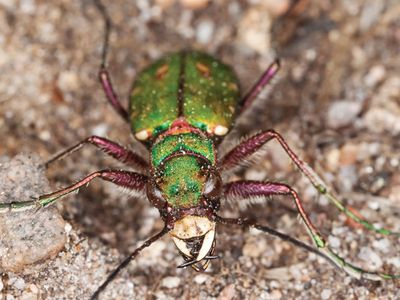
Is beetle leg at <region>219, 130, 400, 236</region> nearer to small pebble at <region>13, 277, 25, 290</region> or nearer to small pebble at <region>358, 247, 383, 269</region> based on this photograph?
small pebble at <region>358, 247, 383, 269</region>

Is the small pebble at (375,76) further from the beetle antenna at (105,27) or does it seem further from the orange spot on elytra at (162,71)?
the beetle antenna at (105,27)

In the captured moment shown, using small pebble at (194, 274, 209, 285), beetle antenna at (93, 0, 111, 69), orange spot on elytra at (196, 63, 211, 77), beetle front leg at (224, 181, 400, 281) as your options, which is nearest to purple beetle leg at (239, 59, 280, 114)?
orange spot on elytra at (196, 63, 211, 77)

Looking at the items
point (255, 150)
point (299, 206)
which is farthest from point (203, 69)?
point (299, 206)

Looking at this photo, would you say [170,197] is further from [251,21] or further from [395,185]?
[251,21]

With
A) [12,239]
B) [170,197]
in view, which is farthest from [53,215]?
[170,197]

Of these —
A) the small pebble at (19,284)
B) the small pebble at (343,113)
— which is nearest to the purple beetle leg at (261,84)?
the small pebble at (343,113)

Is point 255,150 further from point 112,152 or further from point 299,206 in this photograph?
point 112,152
